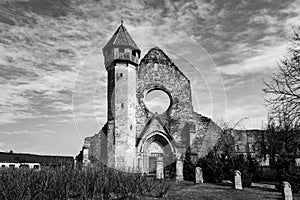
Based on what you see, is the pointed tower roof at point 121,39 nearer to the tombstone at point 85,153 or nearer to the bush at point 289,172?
the tombstone at point 85,153

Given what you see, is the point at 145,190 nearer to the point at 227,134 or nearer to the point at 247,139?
the point at 227,134

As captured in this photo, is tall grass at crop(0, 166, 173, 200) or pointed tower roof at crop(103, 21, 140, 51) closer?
tall grass at crop(0, 166, 173, 200)

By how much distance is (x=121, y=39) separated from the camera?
989 inches

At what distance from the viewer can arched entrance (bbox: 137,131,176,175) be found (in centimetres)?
2436

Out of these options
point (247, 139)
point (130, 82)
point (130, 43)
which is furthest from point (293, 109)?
point (247, 139)

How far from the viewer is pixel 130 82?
24172 mm

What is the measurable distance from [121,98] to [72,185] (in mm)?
14092

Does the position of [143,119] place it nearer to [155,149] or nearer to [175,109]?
[155,149]

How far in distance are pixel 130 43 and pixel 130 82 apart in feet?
11.4

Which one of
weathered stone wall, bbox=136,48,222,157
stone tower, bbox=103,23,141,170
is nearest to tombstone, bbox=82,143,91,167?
stone tower, bbox=103,23,141,170

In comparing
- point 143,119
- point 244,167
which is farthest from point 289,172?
point 143,119

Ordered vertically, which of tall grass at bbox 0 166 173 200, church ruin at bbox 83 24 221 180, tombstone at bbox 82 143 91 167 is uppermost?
church ruin at bbox 83 24 221 180

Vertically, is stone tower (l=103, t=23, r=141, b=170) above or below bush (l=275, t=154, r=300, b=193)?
above

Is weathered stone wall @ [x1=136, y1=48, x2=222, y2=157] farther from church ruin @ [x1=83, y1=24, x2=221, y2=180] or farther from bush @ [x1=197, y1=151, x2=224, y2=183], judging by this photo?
bush @ [x1=197, y1=151, x2=224, y2=183]
